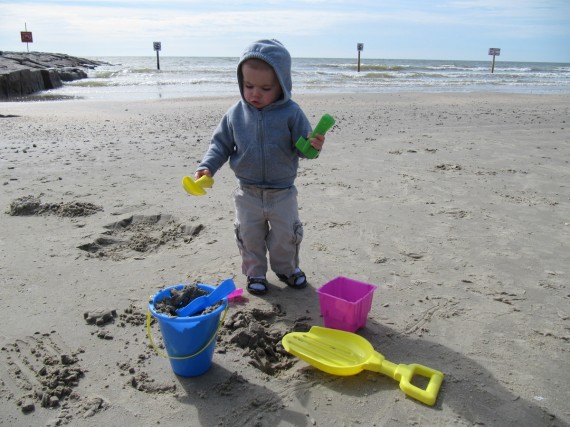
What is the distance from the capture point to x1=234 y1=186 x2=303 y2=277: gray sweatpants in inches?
112

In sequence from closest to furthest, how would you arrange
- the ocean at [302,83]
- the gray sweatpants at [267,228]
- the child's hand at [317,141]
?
the child's hand at [317,141] < the gray sweatpants at [267,228] < the ocean at [302,83]

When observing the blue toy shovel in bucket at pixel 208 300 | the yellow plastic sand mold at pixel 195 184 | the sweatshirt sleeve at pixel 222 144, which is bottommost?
the blue toy shovel in bucket at pixel 208 300

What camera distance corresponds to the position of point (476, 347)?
229 cm

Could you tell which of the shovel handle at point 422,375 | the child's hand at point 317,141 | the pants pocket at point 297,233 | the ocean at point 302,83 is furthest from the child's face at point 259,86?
the ocean at point 302,83

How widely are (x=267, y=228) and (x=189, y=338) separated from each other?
46.2 inches

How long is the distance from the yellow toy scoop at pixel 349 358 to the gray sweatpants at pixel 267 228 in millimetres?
703

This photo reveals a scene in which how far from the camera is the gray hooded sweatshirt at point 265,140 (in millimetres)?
2732

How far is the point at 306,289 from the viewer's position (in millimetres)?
2932

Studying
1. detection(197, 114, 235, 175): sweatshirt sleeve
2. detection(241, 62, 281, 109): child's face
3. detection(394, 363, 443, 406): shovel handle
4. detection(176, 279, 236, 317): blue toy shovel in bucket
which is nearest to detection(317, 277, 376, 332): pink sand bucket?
detection(394, 363, 443, 406): shovel handle

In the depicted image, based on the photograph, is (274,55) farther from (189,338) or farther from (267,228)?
(189,338)

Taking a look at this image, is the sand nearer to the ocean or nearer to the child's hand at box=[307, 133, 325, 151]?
the child's hand at box=[307, 133, 325, 151]

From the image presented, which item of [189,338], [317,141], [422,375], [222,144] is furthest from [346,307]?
[222,144]

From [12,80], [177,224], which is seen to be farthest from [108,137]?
[12,80]

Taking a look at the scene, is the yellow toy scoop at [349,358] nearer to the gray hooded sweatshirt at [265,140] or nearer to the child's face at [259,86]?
the gray hooded sweatshirt at [265,140]
